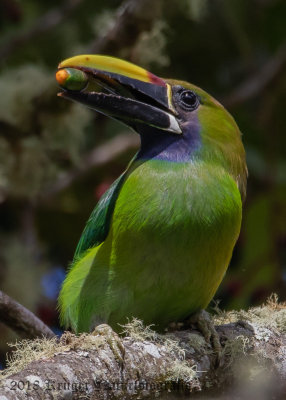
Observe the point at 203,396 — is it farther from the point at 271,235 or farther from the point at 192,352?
the point at 271,235

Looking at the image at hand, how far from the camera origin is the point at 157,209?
10.7 ft

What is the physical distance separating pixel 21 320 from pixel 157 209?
24.7 inches

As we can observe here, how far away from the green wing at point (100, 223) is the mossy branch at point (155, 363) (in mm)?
535

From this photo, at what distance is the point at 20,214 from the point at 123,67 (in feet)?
5.95

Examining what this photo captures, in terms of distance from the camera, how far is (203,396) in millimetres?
2910

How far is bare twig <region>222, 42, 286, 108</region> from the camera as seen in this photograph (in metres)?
5.11

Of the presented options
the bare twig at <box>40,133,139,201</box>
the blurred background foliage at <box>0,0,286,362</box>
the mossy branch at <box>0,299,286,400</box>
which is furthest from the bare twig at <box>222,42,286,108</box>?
the mossy branch at <box>0,299,286,400</box>

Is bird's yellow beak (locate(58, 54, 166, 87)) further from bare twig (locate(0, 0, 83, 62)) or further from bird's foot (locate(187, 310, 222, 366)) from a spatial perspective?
bare twig (locate(0, 0, 83, 62))

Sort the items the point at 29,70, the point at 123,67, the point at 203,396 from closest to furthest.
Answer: the point at 203,396
the point at 123,67
the point at 29,70

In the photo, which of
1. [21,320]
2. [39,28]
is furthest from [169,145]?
[39,28]

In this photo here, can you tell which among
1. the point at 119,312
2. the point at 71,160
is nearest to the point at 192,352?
the point at 119,312

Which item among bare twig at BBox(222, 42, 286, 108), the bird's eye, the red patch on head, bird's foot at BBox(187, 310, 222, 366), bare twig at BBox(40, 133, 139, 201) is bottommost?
bird's foot at BBox(187, 310, 222, 366)

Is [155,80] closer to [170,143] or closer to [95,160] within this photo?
[170,143]

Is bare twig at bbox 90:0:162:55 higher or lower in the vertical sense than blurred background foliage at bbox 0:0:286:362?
higher
